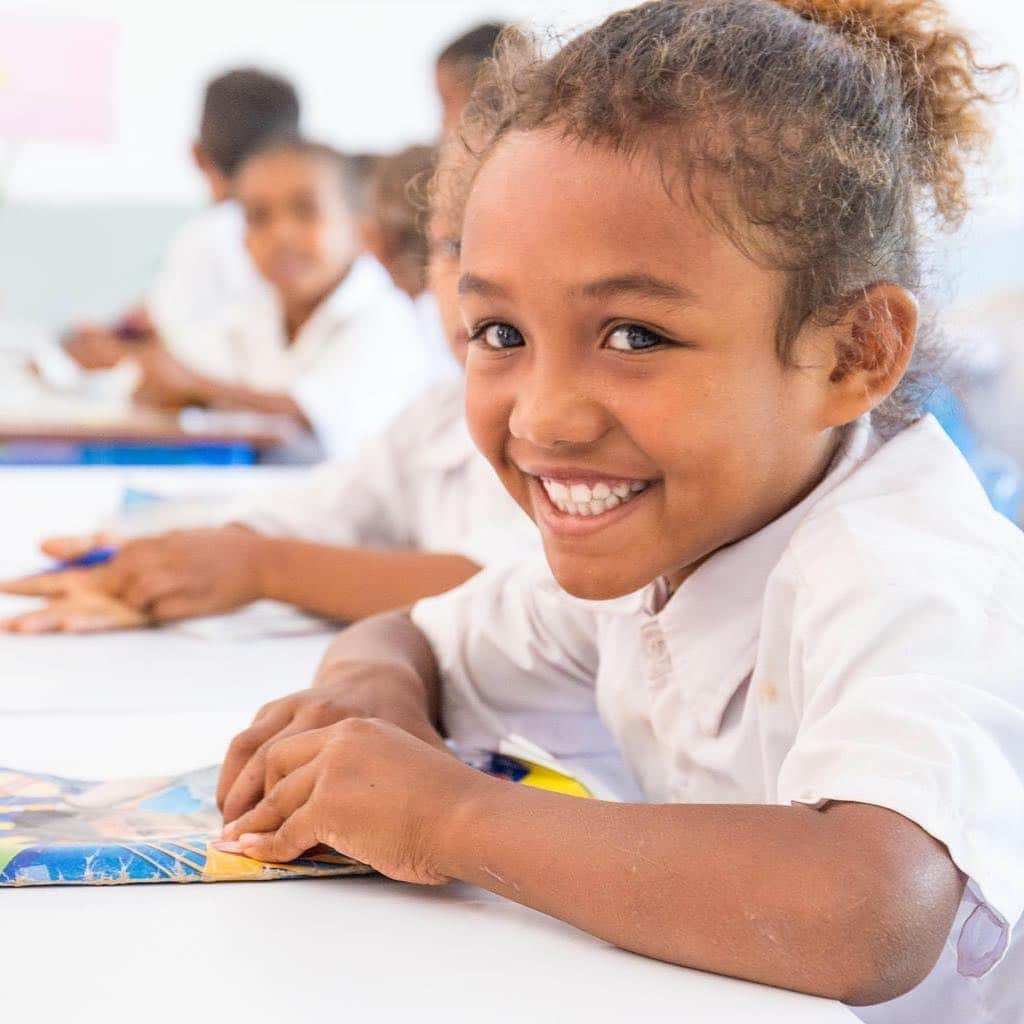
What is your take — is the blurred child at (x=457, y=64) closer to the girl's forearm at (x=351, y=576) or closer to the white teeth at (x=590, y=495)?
the girl's forearm at (x=351, y=576)

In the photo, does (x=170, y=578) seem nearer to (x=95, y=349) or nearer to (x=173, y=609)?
(x=173, y=609)

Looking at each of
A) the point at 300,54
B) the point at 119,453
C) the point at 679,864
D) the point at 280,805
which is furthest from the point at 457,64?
the point at 300,54

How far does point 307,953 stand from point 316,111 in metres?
4.28

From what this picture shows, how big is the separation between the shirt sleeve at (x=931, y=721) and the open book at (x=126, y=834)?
20 cm

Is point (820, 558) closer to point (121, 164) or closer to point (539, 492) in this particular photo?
point (539, 492)

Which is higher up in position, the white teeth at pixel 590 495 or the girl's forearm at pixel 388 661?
the white teeth at pixel 590 495

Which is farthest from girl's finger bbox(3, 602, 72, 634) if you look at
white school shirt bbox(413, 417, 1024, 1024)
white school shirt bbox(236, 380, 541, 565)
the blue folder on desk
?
the blue folder on desk

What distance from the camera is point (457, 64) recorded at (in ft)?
6.51

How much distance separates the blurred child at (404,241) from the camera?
6.29 ft

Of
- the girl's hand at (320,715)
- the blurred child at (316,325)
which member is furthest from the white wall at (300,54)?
the girl's hand at (320,715)

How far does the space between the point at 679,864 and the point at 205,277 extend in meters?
3.43

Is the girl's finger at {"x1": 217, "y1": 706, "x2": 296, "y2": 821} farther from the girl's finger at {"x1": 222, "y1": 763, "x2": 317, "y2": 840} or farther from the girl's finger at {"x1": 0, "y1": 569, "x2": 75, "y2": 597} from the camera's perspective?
the girl's finger at {"x1": 0, "y1": 569, "x2": 75, "y2": 597}

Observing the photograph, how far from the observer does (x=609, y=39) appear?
69cm

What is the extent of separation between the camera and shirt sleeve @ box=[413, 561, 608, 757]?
0.92m
